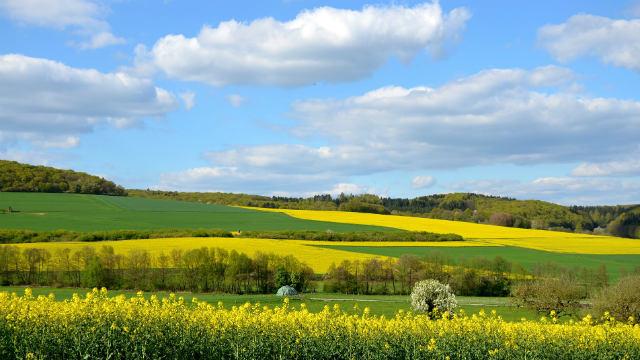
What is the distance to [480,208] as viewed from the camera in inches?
5915

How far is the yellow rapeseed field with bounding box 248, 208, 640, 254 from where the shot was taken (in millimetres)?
82062

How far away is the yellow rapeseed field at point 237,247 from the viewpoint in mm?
56947

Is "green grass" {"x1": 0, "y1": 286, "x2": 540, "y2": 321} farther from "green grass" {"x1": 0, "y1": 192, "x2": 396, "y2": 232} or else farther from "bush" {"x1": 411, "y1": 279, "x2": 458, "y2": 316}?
"green grass" {"x1": 0, "y1": 192, "x2": 396, "y2": 232}

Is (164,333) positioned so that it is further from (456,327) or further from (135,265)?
(135,265)

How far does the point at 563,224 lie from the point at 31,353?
141843 mm

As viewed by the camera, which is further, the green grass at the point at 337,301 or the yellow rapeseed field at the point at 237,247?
the yellow rapeseed field at the point at 237,247

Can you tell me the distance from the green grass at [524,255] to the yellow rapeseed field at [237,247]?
5995 millimetres

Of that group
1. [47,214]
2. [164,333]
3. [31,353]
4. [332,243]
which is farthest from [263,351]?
[47,214]

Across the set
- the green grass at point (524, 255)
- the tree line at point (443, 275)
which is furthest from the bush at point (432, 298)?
the green grass at point (524, 255)

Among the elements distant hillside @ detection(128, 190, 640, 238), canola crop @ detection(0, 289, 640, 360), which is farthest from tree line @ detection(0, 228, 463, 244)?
canola crop @ detection(0, 289, 640, 360)

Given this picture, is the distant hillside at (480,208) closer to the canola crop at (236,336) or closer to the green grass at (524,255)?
the green grass at (524,255)

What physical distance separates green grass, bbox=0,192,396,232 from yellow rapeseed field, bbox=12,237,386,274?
11.2m

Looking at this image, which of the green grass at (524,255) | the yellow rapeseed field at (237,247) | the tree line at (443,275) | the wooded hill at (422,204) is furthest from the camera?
the wooded hill at (422,204)

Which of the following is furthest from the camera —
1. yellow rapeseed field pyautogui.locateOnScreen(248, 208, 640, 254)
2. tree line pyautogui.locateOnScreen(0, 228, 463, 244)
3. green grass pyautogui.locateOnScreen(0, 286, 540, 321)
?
yellow rapeseed field pyautogui.locateOnScreen(248, 208, 640, 254)
